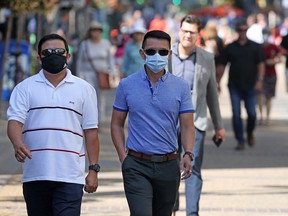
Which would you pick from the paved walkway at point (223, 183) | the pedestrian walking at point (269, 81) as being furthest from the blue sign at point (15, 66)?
the pedestrian walking at point (269, 81)

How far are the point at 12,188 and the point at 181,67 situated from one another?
308cm

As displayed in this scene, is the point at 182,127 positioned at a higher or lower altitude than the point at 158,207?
higher

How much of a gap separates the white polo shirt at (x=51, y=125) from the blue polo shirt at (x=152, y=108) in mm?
517

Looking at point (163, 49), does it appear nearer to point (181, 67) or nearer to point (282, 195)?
point (181, 67)

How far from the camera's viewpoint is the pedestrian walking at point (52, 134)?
705 centimetres

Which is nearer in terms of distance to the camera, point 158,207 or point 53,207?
point 53,207

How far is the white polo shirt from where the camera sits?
278 inches

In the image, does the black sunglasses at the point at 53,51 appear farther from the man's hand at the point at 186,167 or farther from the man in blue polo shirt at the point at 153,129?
the man's hand at the point at 186,167

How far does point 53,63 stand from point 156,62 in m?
0.78

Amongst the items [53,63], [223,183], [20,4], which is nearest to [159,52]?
[53,63]

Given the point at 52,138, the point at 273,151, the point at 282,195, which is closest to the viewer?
the point at 52,138

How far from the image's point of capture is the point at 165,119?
7586 millimetres

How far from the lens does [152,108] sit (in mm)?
7559

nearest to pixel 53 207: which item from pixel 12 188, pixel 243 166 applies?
pixel 12 188
